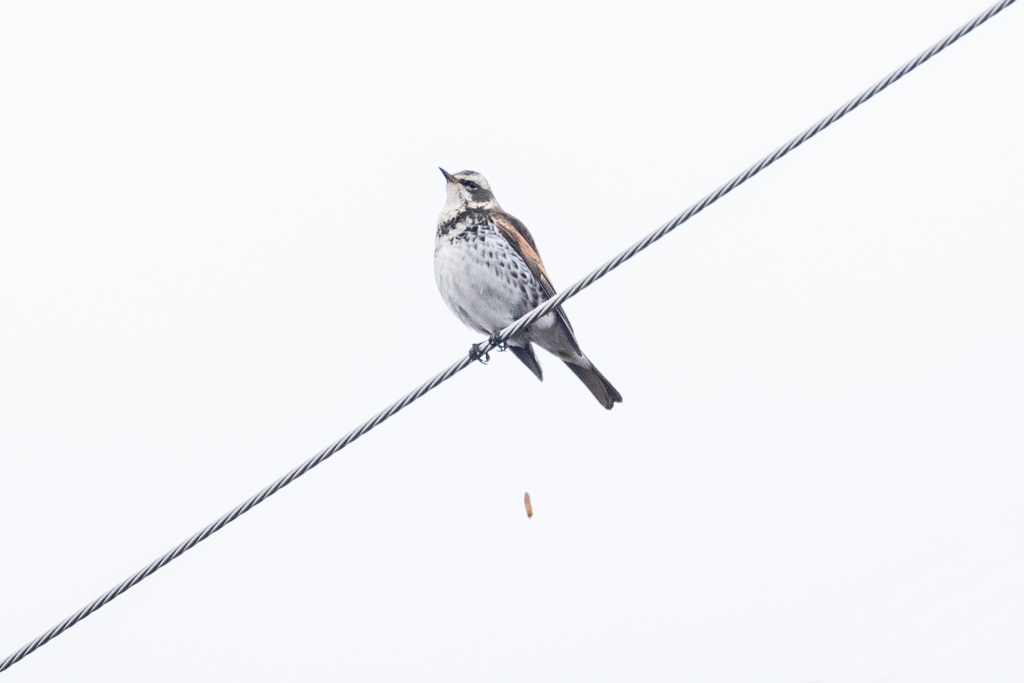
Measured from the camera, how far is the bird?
8.77 m

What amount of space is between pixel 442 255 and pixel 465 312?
1.40 ft

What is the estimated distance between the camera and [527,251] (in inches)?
357

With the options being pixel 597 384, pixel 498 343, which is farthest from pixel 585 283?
pixel 597 384

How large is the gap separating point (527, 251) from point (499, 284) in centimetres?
45

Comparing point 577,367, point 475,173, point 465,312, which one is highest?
point 475,173

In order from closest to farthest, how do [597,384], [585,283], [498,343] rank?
[585,283] < [498,343] < [597,384]

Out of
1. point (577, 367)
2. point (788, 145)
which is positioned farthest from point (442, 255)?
point (788, 145)

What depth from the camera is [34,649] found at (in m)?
5.18

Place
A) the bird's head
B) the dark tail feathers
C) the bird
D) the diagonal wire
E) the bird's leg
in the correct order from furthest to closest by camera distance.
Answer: the bird's head → the dark tail feathers → the bird → the bird's leg → the diagonal wire

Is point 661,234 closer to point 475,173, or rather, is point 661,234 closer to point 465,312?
point 465,312

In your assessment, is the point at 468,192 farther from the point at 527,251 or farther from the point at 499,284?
the point at 499,284

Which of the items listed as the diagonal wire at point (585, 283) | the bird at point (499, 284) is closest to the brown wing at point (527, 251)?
the bird at point (499, 284)

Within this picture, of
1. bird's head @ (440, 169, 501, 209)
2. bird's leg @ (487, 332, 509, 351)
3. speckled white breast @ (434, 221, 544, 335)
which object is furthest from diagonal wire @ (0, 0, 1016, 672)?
bird's head @ (440, 169, 501, 209)

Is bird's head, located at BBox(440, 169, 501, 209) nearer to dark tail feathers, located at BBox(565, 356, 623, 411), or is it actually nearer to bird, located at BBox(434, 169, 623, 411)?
bird, located at BBox(434, 169, 623, 411)
